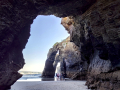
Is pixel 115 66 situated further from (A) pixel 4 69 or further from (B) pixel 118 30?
(A) pixel 4 69

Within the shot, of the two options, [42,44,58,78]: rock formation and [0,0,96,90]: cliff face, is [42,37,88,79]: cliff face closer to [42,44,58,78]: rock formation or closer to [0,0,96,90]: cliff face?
[42,44,58,78]: rock formation

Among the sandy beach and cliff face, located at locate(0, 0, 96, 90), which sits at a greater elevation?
cliff face, located at locate(0, 0, 96, 90)

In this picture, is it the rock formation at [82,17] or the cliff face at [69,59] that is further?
the cliff face at [69,59]

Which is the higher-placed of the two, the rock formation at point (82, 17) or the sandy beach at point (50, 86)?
the rock formation at point (82, 17)

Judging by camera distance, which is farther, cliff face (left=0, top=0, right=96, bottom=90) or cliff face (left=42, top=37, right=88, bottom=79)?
cliff face (left=42, top=37, right=88, bottom=79)

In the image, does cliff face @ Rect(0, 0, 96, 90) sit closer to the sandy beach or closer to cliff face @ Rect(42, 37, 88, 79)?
the sandy beach

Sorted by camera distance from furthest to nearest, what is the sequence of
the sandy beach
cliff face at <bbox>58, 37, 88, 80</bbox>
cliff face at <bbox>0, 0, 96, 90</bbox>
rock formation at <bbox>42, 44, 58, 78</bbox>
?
rock formation at <bbox>42, 44, 58, 78</bbox>, cliff face at <bbox>58, 37, 88, 80</bbox>, the sandy beach, cliff face at <bbox>0, 0, 96, 90</bbox>

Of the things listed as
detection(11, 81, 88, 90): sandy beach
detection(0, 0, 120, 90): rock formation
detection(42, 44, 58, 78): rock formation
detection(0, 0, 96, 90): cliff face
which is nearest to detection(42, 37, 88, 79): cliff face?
detection(42, 44, 58, 78): rock formation

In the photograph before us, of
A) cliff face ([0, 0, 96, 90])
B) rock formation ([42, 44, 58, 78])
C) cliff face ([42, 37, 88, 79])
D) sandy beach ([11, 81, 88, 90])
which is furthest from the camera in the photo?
rock formation ([42, 44, 58, 78])

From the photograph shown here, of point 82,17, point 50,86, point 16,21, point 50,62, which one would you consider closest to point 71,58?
point 50,62

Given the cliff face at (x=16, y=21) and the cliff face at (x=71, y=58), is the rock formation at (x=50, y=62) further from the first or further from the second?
the cliff face at (x=16, y=21)

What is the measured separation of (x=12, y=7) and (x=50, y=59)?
1142 inches

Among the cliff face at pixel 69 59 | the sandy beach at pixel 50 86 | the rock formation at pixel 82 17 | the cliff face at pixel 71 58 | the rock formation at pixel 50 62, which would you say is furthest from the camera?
the rock formation at pixel 50 62

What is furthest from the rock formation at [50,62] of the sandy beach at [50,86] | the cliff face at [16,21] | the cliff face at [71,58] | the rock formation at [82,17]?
the rock formation at [82,17]
